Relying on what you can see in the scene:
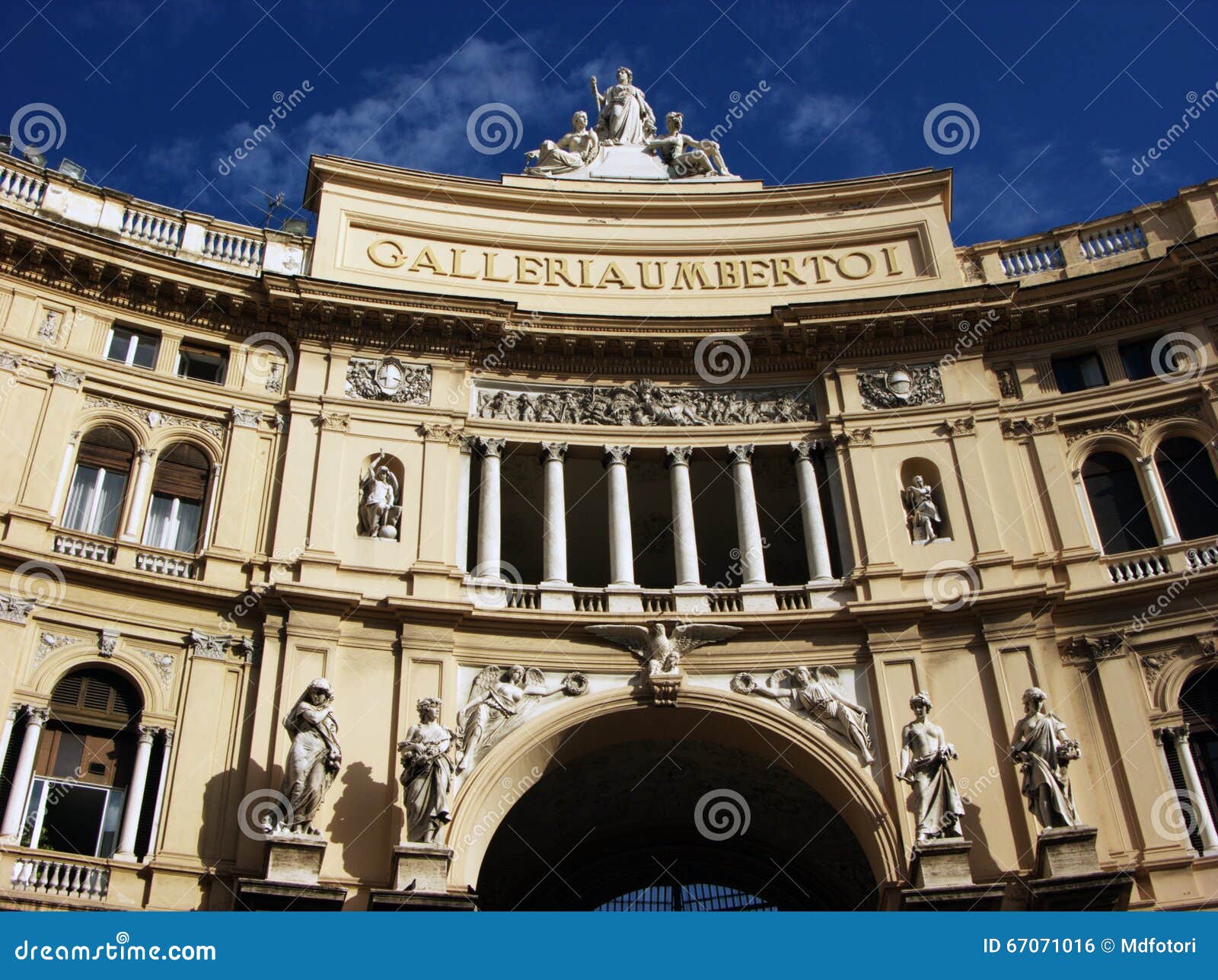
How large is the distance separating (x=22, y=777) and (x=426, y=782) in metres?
5.57

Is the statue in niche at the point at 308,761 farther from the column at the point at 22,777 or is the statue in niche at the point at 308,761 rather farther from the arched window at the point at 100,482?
the arched window at the point at 100,482

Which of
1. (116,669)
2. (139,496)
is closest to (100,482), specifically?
(139,496)

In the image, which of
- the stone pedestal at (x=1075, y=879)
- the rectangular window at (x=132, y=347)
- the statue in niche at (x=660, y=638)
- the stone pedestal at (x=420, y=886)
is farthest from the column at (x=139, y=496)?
the stone pedestal at (x=1075, y=879)

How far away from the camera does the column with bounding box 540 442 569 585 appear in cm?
2281

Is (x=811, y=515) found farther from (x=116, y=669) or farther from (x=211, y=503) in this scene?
(x=116, y=669)

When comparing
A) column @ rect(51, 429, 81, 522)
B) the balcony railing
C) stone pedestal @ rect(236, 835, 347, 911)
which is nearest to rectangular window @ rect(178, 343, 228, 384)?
column @ rect(51, 429, 81, 522)

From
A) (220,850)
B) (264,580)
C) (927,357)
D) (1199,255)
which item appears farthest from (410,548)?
(1199,255)

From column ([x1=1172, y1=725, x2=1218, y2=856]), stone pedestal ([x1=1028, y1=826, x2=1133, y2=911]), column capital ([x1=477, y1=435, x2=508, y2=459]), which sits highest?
column capital ([x1=477, y1=435, x2=508, y2=459])

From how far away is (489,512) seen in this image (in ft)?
76.3

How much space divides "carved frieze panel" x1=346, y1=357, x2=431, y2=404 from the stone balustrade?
2.35m

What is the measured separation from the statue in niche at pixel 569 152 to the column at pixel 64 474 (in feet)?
36.5

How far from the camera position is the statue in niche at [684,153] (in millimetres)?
28844

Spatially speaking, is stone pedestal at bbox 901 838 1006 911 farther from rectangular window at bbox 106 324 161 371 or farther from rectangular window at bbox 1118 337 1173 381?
rectangular window at bbox 106 324 161 371

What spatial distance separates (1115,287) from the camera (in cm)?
2450
